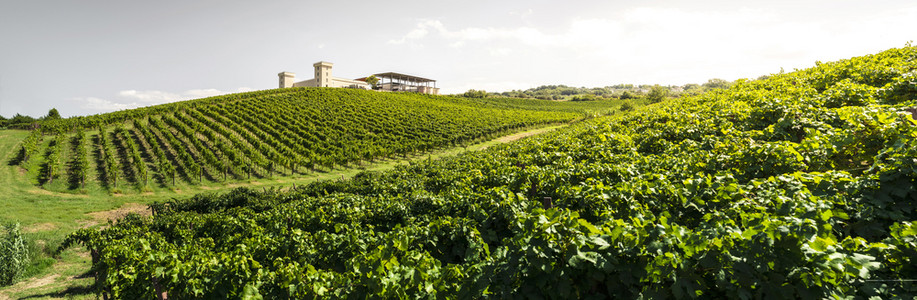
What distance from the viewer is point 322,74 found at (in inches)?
3752

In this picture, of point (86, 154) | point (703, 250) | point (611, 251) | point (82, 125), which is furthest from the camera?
point (82, 125)

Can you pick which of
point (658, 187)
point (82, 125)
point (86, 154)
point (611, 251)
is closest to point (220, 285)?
point (611, 251)

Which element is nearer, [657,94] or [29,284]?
[29,284]

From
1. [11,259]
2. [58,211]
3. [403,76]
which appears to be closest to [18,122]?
[58,211]

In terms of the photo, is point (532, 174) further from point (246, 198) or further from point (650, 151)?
point (246, 198)

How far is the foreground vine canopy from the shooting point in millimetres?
2715

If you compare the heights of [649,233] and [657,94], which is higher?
[657,94]

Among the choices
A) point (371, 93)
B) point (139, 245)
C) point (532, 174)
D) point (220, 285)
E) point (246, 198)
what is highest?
point (371, 93)

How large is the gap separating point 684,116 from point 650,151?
3155 millimetres

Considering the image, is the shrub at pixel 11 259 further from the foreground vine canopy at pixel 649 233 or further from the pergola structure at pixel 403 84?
the pergola structure at pixel 403 84

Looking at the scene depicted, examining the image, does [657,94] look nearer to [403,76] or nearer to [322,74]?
[403,76]

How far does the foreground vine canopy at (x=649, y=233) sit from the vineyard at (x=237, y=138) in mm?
22803

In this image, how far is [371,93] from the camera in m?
74.6

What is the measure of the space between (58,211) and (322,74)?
262 ft
